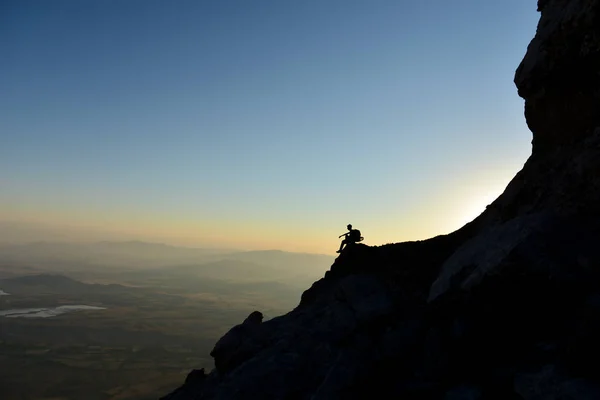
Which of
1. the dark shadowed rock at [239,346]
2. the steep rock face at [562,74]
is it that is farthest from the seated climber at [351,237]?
the steep rock face at [562,74]

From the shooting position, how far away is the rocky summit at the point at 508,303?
1363 cm

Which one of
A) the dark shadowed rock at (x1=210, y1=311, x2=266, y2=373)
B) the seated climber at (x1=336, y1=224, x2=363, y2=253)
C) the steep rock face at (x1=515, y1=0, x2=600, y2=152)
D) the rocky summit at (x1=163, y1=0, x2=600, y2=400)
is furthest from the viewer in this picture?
the seated climber at (x1=336, y1=224, x2=363, y2=253)

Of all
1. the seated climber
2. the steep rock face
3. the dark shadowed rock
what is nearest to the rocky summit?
the steep rock face

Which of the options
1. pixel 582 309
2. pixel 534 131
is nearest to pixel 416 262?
pixel 534 131

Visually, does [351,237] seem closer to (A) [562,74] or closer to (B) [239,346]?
(B) [239,346]

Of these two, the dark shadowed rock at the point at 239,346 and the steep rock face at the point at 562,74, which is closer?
the steep rock face at the point at 562,74

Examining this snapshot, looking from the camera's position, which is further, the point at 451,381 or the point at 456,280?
the point at 456,280

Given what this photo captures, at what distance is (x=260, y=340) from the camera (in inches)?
1096

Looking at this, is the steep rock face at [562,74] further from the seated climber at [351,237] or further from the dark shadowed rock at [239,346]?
the dark shadowed rock at [239,346]

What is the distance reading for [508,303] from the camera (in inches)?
590

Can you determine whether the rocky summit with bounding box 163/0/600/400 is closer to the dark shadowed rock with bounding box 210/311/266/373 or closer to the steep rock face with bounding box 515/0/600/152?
the steep rock face with bounding box 515/0/600/152

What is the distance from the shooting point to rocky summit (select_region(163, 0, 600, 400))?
44.7ft

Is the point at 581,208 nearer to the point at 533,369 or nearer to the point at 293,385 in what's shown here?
the point at 533,369

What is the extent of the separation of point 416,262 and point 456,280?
9.64 m
